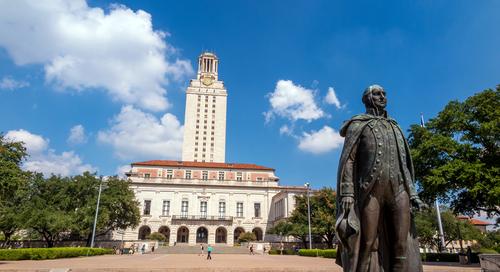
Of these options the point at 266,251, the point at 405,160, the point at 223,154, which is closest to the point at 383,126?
the point at 405,160

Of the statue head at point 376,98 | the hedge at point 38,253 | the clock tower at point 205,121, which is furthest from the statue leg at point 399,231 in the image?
the clock tower at point 205,121

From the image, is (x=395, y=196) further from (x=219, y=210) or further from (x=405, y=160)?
(x=219, y=210)

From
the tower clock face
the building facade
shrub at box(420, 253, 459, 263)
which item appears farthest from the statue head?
the tower clock face

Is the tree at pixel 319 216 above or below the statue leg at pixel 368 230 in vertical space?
above

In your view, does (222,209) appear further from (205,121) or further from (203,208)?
(205,121)

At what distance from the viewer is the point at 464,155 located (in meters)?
23.4

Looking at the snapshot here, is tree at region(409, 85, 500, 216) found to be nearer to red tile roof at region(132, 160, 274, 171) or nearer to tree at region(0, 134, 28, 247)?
tree at region(0, 134, 28, 247)

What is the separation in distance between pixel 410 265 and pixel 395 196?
89cm

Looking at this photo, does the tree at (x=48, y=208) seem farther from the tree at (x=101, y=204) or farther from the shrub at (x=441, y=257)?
the shrub at (x=441, y=257)

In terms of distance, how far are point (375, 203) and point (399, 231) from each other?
0.45 meters

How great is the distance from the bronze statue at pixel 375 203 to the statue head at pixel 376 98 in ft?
1.08

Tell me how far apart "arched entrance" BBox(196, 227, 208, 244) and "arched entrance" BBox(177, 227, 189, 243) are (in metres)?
2.34

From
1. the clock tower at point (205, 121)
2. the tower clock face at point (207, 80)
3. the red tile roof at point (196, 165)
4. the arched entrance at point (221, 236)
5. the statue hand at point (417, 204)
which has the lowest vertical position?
the arched entrance at point (221, 236)

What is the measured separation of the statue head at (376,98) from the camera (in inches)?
195
